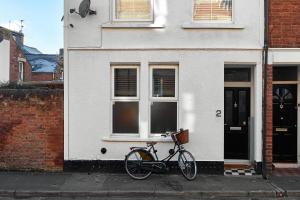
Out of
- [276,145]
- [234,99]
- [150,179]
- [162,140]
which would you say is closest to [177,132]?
[162,140]

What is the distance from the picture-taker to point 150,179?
33.8 ft

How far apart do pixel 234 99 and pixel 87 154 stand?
4.19 m

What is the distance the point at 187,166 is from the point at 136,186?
1.41 metres

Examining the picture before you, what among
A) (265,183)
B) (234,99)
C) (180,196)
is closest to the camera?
(180,196)

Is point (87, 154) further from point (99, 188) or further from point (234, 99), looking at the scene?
point (234, 99)

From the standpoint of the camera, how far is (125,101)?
36.2 feet

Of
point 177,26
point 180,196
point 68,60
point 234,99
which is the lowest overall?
point 180,196

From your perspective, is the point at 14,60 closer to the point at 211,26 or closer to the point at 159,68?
the point at 159,68

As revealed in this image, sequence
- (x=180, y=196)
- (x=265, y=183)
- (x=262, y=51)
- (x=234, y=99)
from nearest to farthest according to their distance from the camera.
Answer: (x=180, y=196)
(x=265, y=183)
(x=262, y=51)
(x=234, y=99)

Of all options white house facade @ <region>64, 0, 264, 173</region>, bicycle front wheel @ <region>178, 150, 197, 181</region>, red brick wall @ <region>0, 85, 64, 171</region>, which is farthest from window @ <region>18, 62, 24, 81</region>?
bicycle front wheel @ <region>178, 150, 197, 181</region>

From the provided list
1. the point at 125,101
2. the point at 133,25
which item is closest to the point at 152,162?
the point at 125,101

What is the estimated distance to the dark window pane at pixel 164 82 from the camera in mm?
11039

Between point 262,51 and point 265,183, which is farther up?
point 262,51

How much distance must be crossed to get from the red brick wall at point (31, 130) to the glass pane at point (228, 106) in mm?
4393
